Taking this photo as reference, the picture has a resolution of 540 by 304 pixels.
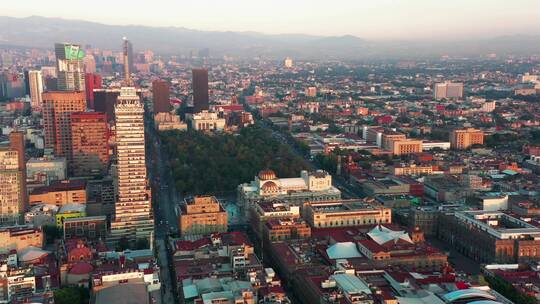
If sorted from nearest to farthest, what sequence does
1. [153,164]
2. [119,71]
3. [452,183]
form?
[452,183], [153,164], [119,71]

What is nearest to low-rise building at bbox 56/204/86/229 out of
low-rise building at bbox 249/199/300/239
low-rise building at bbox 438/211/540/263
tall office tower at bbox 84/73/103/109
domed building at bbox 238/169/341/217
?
domed building at bbox 238/169/341/217

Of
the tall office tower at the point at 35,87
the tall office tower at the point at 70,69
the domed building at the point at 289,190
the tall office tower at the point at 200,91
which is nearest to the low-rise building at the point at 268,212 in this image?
the domed building at the point at 289,190

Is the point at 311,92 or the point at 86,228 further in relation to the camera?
the point at 311,92

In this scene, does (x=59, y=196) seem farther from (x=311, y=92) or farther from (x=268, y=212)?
(x=311, y=92)

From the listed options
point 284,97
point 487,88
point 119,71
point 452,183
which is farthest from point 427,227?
point 119,71

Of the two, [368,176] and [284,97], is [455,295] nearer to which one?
[368,176]

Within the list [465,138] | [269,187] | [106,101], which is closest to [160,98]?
[106,101]
